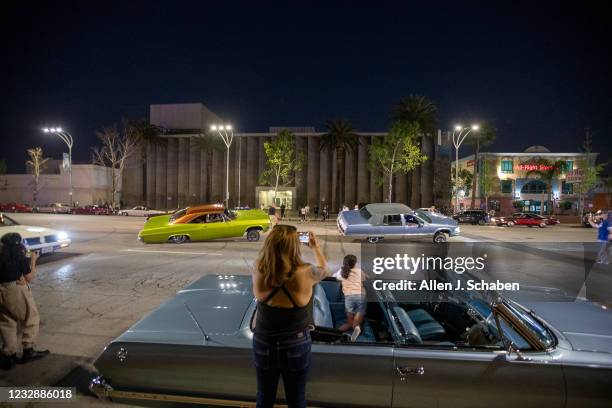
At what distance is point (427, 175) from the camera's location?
2040 inches

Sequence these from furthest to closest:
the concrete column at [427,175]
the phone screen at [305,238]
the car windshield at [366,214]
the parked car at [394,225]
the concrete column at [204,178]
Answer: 1. the concrete column at [204,178]
2. the concrete column at [427,175]
3. the car windshield at [366,214]
4. the parked car at [394,225]
5. the phone screen at [305,238]

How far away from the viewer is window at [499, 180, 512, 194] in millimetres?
52812

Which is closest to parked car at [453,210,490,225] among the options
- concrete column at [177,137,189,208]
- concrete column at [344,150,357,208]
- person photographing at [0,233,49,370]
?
concrete column at [344,150,357,208]

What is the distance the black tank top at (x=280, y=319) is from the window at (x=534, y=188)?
197ft

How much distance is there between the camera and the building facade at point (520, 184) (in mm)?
51500

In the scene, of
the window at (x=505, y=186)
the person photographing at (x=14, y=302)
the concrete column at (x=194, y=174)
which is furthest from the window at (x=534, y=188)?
the person photographing at (x=14, y=302)

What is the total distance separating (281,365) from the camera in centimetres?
231

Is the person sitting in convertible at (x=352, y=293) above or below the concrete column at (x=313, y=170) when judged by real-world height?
below

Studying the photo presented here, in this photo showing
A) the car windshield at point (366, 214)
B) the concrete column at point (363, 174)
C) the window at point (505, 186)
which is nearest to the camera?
the car windshield at point (366, 214)

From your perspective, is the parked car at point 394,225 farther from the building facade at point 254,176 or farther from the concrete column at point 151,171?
the concrete column at point 151,171

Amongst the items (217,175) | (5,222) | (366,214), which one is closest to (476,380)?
(5,222)

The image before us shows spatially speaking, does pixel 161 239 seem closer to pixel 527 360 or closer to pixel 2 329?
pixel 2 329

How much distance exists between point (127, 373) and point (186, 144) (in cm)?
5786

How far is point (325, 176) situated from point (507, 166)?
26932mm
